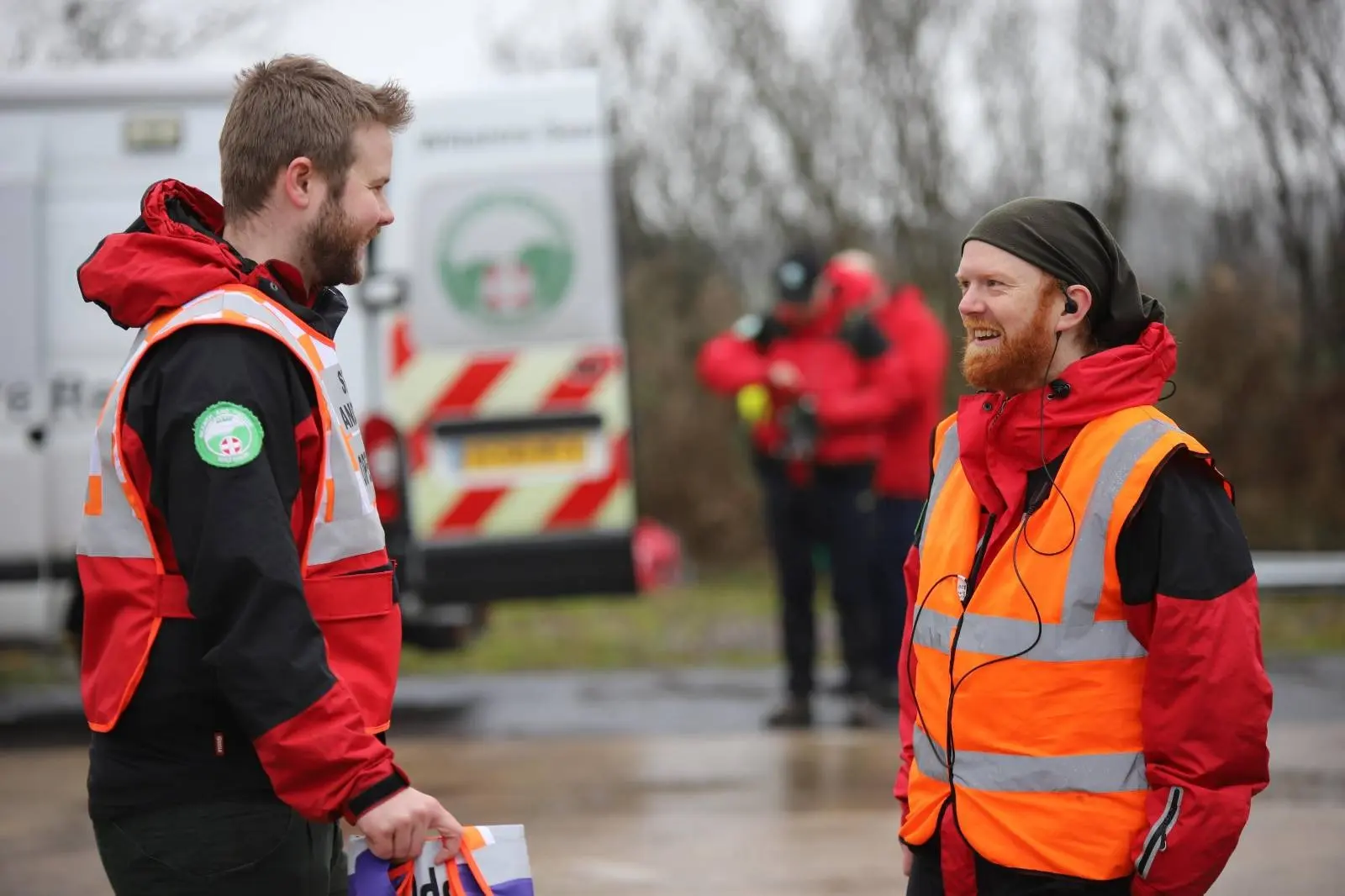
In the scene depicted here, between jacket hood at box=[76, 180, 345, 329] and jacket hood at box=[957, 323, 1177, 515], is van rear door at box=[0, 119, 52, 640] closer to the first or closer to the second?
jacket hood at box=[76, 180, 345, 329]

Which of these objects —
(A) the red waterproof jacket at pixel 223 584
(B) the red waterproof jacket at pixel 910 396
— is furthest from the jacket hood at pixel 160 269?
(B) the red waterproof jacket at pixel 910 396

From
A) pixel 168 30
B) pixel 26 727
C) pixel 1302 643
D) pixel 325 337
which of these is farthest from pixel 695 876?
pixel 168 30

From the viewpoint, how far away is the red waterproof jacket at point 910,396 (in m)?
7.64

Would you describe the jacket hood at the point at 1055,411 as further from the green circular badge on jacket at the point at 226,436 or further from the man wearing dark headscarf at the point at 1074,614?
the green circular badge on jacket at the point at 226,436

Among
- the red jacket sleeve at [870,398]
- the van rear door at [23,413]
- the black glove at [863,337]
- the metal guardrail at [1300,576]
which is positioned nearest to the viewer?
the van rear door at [23,413]

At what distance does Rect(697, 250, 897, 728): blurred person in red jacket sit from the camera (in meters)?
7.45

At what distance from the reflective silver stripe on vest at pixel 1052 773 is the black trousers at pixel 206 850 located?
1.02 meters

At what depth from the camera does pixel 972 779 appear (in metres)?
2.56

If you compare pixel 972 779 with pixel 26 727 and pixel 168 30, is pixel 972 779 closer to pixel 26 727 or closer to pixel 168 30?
pixel 26 727

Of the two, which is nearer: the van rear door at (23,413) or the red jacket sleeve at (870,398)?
the van rear door at (23,413)

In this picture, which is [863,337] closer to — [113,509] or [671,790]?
[671,790]

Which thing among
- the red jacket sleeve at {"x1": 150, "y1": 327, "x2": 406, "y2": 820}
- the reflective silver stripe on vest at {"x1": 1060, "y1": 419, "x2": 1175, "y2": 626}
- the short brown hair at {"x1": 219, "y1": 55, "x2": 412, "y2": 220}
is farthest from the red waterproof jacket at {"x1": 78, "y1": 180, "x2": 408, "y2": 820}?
the reflective silver stripe on vest at {"x1": 1060, "y1": 419, "x2": 1175, "y2": 626}

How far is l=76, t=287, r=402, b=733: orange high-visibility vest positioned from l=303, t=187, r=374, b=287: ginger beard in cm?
13

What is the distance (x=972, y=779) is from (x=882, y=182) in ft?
42.3
